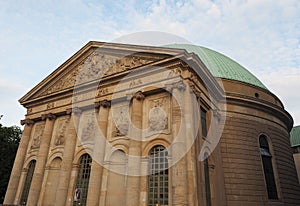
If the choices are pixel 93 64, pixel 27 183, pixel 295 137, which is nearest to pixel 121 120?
pixel 93 64

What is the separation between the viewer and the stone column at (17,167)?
1959 centimetres

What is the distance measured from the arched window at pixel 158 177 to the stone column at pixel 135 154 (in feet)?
2.48

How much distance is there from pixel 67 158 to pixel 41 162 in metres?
2.99

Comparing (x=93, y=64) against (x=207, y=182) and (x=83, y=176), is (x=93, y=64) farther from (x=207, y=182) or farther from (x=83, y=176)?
(x=207, y=182)

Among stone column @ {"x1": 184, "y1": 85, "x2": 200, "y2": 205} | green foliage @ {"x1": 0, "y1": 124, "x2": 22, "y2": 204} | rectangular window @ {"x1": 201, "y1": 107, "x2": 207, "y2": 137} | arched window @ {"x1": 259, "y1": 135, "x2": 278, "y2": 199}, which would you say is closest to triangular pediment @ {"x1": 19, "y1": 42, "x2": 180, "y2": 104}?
stone column @ {"x1": 184, "y1": 85, "x2": 200, "y2": 205}

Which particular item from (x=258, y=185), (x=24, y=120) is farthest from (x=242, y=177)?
(x=24, y=120)

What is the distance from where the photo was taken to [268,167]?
21.5 m

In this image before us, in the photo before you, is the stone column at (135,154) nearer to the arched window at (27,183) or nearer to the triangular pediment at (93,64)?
the triangular pediment at (93,64)

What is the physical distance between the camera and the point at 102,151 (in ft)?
54.0

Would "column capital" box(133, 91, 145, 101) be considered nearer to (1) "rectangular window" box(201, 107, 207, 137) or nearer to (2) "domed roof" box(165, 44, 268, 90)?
(1) "rectangular window" box(201, 107, 207, 137)

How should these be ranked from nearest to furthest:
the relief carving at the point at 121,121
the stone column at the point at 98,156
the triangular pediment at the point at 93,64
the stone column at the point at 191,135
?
1. the stone column at the point at 191,135
2. the stone column at the point at 98,156
3. the relief carving at the point at 121,121
4. the triangular pediment at the point at 93,64

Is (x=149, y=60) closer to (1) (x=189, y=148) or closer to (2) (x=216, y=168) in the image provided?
(1) (x=189, y=148)

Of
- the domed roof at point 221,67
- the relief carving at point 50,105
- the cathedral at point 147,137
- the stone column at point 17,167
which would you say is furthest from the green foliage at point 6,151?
the domed roof at point 221,67

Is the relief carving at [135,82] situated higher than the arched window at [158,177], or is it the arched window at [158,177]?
the relief carving at [135,82]
